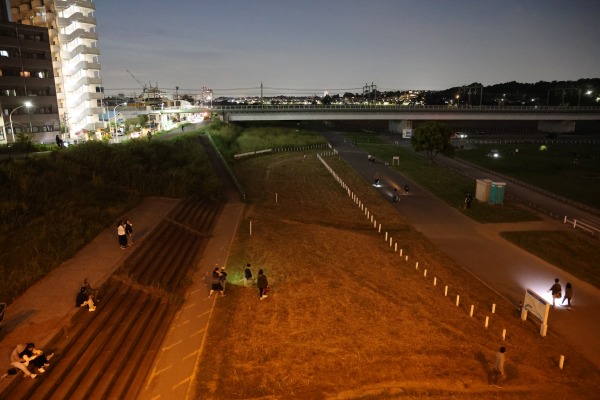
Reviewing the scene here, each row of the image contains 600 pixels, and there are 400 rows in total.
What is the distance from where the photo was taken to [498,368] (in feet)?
36.4

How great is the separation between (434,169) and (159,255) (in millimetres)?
37823

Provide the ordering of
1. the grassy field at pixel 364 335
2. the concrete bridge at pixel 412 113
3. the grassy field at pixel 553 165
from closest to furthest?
the grassy field at pixel 364 335
the grassy field at pixel 553 165
the concrete bridge at pixel 412 113

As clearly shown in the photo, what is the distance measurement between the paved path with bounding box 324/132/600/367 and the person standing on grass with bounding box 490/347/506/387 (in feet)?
12.1

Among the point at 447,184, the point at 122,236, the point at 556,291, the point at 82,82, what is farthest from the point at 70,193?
the point at 82,82

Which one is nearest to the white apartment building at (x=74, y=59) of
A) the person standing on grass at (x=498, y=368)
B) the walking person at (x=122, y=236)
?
the walking person at (x=122, y=236)

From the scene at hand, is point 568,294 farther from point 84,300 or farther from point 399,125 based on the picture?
point 399,125

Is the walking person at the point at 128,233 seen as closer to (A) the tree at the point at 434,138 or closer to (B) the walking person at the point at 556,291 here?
(B) the walking person at the point at 556,291

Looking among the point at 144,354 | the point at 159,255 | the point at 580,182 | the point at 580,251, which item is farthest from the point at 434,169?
the point at 144,354

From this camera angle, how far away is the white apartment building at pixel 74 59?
200ft

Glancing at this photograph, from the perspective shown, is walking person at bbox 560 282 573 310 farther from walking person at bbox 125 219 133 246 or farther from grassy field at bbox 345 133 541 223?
walking person at bbox 125 219 133 246

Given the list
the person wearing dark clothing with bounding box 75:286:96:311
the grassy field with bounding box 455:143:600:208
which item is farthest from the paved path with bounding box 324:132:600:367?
the person wearing dark clothing with bounding box 75:286:96:311

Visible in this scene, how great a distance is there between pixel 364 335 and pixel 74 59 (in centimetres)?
6627

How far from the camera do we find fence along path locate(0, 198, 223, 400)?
32.8ft

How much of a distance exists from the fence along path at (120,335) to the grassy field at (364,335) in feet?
6.39
